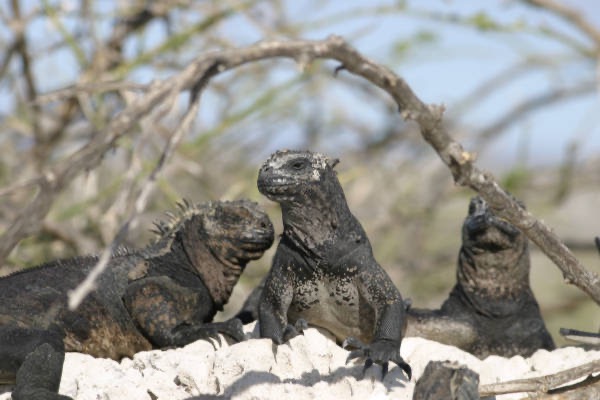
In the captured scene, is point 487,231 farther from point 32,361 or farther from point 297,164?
point 32,361

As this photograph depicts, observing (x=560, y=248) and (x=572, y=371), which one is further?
(x=560, y=248)

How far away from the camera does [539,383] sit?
3.70 meters

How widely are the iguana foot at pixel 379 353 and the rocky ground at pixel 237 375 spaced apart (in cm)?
14

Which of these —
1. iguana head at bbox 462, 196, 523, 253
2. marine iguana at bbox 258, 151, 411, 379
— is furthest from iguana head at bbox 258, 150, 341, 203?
iguana head at bbox 462, 196, 523, 253

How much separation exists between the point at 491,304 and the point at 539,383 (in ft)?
3.97

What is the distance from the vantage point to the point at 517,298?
4.91 meters

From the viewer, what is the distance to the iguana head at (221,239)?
4.62 metres

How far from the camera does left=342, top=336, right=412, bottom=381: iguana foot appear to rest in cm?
379

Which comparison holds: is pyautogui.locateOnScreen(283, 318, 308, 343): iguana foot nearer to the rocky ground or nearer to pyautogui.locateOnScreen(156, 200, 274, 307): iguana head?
the rocky ground

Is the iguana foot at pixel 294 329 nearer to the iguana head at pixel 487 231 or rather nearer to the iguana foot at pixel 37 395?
the iguana foot at pixel 37 395

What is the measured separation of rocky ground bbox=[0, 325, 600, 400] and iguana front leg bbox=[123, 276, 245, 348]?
0.08 m

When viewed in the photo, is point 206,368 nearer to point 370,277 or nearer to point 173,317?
point 173,317

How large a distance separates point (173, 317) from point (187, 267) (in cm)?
42

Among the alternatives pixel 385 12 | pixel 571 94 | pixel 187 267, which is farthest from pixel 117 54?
pixel 571 94
